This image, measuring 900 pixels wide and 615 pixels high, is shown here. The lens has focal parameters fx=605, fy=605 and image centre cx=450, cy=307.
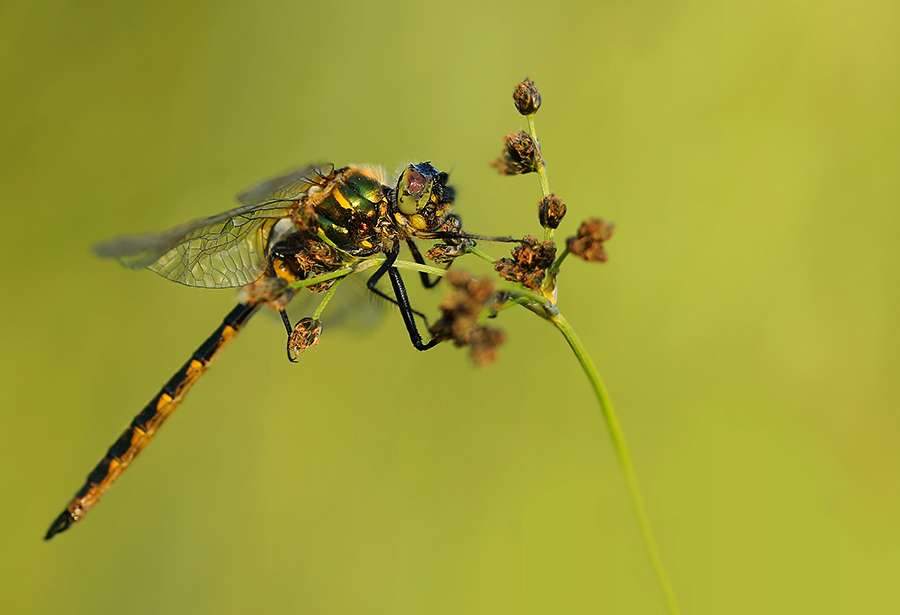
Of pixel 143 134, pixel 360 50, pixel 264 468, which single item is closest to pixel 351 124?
pixel 360 50

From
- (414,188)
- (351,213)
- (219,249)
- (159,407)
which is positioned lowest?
(159,407)

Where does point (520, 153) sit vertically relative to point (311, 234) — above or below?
above

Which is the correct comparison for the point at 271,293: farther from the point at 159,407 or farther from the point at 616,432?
the point at 159,407

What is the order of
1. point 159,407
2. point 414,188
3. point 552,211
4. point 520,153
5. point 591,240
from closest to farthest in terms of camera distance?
1. point 591,240
2. point 552,211
3. point 520,153
4. point 414,188
5. point 159,407

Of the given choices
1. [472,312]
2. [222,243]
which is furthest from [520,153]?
[222,243]

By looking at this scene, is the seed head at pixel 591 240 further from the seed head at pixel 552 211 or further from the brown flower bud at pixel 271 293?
the brown flower bud at pixel 271 293

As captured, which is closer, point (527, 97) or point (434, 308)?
point (527, 97)

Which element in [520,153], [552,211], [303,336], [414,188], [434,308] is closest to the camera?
[552,211]
